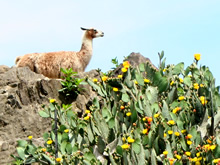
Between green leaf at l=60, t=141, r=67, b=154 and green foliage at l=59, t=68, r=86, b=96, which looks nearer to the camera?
green leaf at l=60, t=141, r=67, b=154

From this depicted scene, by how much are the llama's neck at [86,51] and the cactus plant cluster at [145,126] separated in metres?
10.1

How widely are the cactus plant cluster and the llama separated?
9.26 metres

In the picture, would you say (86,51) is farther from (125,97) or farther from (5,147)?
(125,97)

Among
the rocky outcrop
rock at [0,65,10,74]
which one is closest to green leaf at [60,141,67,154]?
the rocky outcrop

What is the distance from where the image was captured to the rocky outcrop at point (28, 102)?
34.7 ft

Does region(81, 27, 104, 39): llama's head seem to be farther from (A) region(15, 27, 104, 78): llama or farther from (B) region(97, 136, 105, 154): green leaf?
(B) region(97, 136, 105, 154): green leaf

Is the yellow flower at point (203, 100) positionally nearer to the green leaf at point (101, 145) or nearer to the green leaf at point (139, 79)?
the green leaf at point (139, 79)

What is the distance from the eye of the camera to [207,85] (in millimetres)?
7141

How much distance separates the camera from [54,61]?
55.2 feet

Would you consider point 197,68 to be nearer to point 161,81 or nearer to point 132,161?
point 161,81

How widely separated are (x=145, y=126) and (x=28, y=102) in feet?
16.3

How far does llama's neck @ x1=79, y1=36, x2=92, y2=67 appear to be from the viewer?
17737 millimetres

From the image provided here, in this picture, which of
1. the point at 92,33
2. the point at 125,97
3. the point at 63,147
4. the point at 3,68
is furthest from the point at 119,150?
the point at 92,33

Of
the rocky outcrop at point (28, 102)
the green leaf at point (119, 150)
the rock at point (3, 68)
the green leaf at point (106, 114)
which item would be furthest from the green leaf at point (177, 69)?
the rock at point (3, 68)
